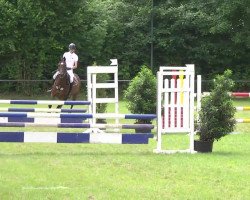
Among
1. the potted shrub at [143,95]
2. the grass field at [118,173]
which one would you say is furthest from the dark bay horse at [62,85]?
the grass field at [118,173]

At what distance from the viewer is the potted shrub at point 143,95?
1410 centimetres

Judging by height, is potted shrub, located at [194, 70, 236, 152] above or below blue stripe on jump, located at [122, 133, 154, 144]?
above

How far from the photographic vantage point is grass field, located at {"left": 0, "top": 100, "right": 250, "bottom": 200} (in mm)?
6738

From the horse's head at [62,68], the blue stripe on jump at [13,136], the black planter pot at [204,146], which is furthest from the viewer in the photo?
the horse's head at [62,68]

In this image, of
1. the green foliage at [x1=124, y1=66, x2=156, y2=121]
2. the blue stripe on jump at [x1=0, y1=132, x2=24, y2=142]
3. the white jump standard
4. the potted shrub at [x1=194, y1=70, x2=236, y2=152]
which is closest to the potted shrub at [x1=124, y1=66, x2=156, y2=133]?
the green foliage at [x1=124, y1=66, x2=156, y2=121]

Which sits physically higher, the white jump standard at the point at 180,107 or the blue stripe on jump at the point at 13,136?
the white jump standard at the point at 180,107

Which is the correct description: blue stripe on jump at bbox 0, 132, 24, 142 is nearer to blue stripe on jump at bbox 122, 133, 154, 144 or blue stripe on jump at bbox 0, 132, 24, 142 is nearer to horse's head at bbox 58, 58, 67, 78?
blue stripe on jump at bbox 122, 133, 154, 144

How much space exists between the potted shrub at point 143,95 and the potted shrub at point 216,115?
375cm

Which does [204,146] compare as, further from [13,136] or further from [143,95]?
[143,95]

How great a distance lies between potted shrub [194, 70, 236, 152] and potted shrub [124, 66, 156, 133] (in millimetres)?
3747

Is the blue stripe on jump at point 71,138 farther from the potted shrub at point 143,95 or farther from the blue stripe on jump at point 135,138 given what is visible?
the potted shrub at point 143,95

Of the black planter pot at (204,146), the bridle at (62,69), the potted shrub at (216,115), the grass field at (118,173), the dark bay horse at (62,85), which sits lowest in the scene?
the grass field at (118,173)

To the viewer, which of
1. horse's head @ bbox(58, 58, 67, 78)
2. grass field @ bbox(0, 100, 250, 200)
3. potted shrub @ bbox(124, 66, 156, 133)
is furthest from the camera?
horse's head @ bbox(58, 58, 67, 78)

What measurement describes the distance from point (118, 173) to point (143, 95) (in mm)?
6289
